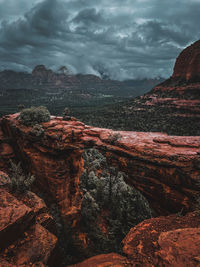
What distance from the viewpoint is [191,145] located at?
27.4ft

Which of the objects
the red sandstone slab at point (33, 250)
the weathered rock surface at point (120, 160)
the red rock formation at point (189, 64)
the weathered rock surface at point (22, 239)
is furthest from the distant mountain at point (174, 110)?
the weathered rock surface at point (22, 239)

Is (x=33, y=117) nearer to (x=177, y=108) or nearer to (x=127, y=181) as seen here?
(x=127, y=181)

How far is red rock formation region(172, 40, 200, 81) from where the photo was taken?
77.1 m

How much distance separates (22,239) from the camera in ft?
17.0

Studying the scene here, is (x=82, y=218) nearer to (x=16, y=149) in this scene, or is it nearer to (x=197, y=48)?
(x=16, y=149)

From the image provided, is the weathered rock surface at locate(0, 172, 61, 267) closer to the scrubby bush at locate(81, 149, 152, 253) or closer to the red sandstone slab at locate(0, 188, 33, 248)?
the red sandstone slab at locate(0, 188, 33, 248)

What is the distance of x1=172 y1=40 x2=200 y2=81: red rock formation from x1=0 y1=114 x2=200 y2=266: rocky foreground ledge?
86630 mm

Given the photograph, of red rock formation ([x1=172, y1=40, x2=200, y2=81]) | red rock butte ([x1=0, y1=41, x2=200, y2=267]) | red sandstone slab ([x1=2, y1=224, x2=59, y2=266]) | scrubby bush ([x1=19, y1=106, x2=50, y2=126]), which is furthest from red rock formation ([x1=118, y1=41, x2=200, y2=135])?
red sandstone slab ([x1=2, y1=224, x2=59, y2=266])

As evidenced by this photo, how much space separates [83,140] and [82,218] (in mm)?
7616

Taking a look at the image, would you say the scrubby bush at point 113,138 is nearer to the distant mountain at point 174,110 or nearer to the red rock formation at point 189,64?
the distant mountain at point 174,110

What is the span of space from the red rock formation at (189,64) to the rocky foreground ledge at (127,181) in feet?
284

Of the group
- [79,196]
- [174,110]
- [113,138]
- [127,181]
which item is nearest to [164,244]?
[127,181]

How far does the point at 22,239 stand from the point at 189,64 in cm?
10082

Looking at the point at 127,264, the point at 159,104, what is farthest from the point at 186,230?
the point at 159,104
